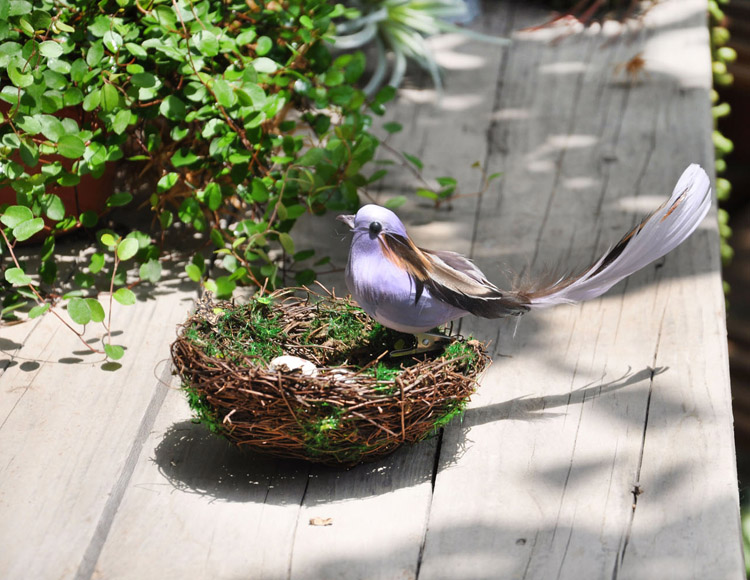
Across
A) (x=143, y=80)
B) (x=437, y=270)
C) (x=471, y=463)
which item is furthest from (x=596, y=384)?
(x=143, y=80)

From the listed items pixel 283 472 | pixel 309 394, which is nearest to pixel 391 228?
pixel 309 394

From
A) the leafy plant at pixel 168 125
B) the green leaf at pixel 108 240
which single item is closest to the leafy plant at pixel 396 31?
the leafy plant at pixel 168 125

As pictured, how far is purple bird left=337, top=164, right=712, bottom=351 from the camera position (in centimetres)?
156

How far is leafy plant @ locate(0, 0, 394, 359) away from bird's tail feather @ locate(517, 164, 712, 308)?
658mm

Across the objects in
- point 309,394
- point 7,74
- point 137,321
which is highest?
point 7,74

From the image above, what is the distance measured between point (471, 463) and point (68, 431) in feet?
2.46

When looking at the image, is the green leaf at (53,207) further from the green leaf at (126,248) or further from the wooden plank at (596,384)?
the wooden plank at (596,384)

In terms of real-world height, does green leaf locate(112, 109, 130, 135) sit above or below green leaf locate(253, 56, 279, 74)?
below

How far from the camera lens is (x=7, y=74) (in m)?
1.94

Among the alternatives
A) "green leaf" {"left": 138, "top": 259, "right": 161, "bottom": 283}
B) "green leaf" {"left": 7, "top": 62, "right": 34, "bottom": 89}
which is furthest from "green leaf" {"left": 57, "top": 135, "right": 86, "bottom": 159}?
"green leaf" {"left": 138, "top": 259, "right": 161, "bottom": 283}

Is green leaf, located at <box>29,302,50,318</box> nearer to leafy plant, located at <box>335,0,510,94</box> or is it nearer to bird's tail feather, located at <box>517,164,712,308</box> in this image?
bird's tail feather, located at <box>517,164,712,308</box>

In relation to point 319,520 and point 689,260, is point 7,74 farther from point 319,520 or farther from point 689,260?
point 689,260

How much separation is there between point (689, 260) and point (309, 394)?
4.10ft

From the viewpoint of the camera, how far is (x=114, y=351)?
1886 mm
